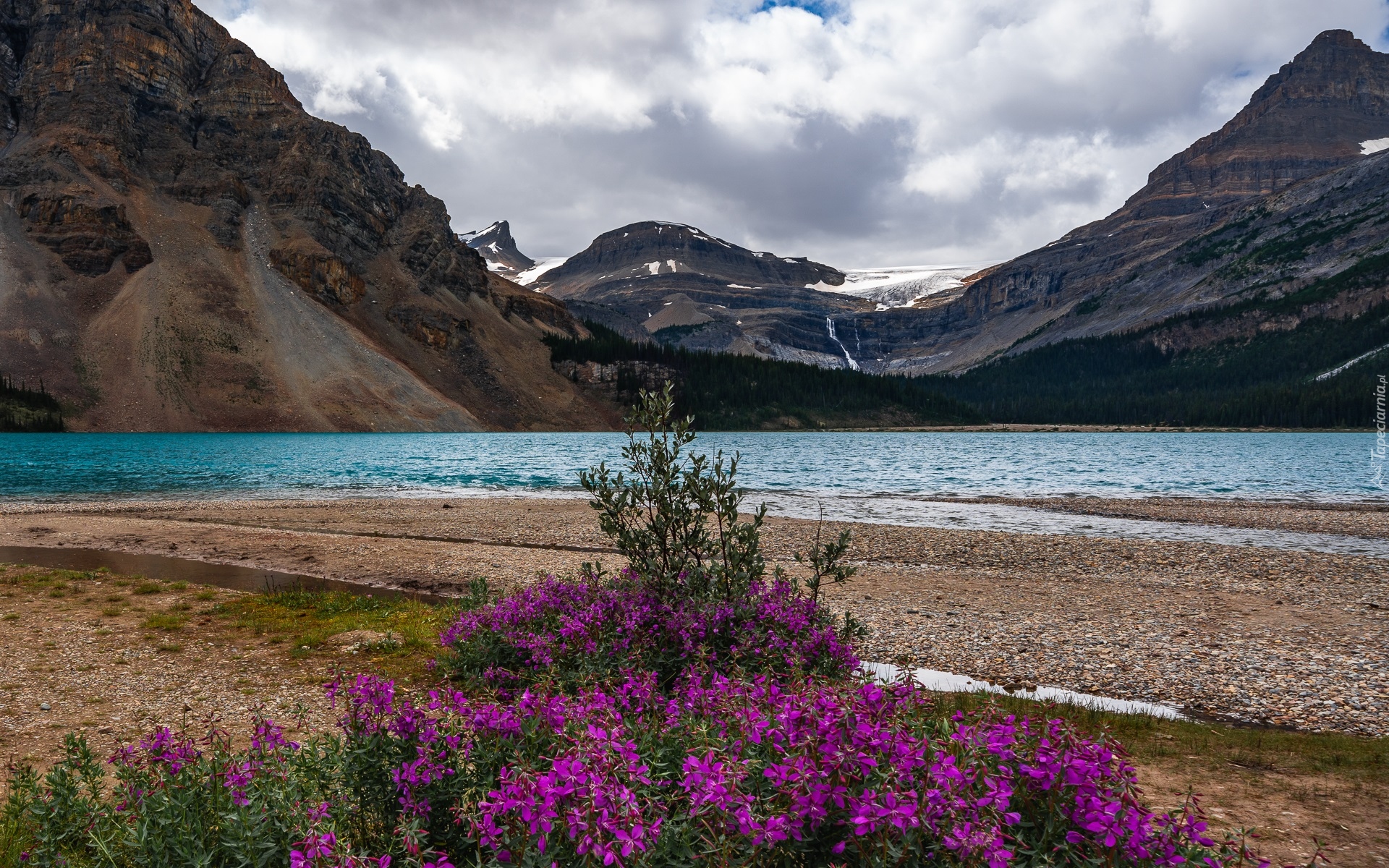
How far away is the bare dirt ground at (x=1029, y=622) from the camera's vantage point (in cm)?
870

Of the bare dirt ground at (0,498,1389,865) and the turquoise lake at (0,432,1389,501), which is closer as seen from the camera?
the bare dirt ground at (0,498,1389,865)

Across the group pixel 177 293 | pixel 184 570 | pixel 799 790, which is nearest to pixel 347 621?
pixel 184 570

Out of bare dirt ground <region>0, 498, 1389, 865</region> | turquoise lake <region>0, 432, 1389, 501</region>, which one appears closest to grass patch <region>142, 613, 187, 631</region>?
bare dirt ground <region>0, 498, 1389, 865</region>

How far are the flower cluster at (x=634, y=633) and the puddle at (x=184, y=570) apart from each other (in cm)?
844

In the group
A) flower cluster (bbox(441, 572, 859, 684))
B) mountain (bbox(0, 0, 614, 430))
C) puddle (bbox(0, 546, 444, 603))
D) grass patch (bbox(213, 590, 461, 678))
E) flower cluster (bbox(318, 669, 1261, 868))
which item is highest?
→ mountain (bbox(0, 0, 614, 430))

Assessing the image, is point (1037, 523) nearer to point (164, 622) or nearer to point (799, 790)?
point (164, 622)

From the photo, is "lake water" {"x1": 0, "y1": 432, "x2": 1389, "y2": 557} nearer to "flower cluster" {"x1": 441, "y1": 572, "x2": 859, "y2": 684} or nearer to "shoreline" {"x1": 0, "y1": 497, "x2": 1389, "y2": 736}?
"shoreline" {"x1": 0, "y1": 497, "x2": 1389, "y2": 736}

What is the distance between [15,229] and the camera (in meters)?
160

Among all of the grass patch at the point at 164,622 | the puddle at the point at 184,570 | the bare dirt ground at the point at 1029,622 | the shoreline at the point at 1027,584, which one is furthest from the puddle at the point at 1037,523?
the grass patch at the point at 164,622

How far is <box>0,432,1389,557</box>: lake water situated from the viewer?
39719 mm

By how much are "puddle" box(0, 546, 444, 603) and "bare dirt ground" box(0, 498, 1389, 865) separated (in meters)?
0.80

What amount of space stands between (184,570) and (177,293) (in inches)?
6606

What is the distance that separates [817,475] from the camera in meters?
70.2

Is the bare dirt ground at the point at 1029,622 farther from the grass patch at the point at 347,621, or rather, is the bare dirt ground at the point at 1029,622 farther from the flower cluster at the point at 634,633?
the flower cluster at the point at 634,633
